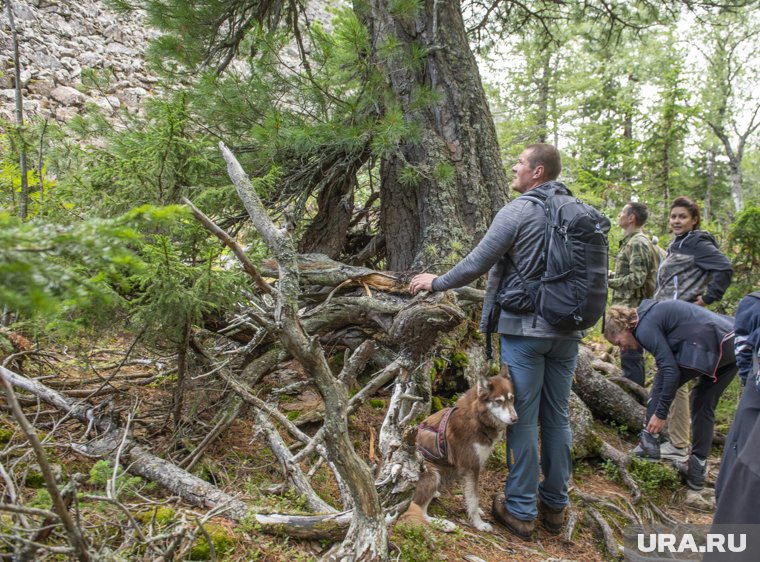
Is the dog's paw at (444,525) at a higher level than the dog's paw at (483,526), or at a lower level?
higher

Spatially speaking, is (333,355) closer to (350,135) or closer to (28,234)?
(350,135)

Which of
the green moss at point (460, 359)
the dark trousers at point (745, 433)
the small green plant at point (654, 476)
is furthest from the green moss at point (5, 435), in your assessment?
the small green plant at point (654, 476)

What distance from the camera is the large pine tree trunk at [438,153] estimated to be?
5.01m

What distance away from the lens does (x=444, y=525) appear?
329 centimetres

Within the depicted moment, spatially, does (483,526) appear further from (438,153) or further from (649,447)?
(438,153)

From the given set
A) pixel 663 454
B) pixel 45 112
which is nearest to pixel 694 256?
pixel 663 454

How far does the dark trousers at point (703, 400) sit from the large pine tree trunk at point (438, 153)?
2322 mm

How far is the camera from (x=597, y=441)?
4906mm

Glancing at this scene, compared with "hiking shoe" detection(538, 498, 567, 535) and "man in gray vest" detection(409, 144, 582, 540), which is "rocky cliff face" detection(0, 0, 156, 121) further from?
"hiking shoe" detection(538, 498, 567, 535)

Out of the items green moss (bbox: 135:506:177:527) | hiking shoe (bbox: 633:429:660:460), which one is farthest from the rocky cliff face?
hiking shoe (bbox: 633:429:660:460)

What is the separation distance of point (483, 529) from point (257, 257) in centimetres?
253

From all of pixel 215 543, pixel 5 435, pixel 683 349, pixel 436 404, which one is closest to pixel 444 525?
pixel 436 404

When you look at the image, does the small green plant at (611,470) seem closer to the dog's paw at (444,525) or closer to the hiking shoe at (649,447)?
the hiking shoe at (649,447)

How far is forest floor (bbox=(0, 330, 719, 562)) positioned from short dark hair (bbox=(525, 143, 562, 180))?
8.27ft
